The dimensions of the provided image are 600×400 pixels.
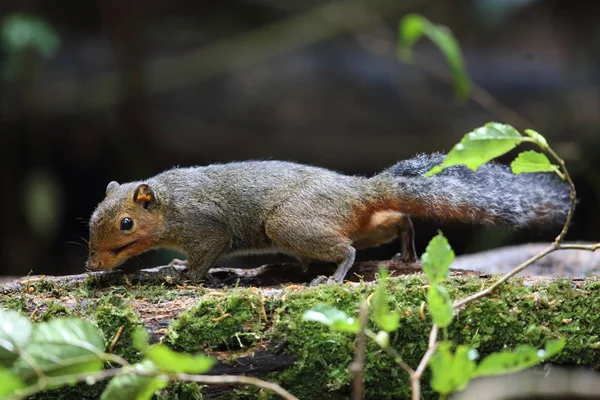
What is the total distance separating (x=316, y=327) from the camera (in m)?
3.54

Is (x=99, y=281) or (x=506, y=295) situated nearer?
(x=506, y=295)

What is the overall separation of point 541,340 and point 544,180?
159 cm

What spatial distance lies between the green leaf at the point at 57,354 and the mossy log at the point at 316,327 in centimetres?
111

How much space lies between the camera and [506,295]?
3.68 m

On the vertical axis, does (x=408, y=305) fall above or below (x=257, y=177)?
below

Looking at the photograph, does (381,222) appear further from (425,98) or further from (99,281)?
(425,98)

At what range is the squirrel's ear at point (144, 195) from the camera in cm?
475

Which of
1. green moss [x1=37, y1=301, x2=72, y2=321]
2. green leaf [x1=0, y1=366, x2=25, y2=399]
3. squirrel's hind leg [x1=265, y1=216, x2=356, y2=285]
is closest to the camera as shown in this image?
green leaf [x1=0, y1=366, x2=25, y2=399]

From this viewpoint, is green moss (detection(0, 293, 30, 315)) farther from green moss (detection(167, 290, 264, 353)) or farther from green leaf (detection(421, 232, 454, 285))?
green leaf (detection(421, 232, 454, 285))

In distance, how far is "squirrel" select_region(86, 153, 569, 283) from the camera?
452 centimetres

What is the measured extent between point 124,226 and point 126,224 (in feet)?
Answer: 0.06

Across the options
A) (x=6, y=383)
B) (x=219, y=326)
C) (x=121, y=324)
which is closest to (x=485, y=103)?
(x=219, y=326)

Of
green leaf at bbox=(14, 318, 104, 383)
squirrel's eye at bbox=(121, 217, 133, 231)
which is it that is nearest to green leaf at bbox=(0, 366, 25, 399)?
green leaf at bbox=(14, 318, 104, 383)

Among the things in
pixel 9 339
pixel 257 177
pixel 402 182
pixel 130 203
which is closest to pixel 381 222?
pixel 402 182
